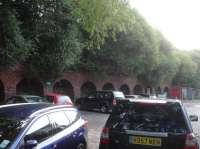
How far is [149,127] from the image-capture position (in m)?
7.08

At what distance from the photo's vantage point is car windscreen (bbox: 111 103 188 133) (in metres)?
6.98

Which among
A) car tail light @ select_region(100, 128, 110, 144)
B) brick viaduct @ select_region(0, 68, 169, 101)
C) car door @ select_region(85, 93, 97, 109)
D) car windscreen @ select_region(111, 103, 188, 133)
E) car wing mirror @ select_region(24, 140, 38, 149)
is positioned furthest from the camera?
car door @ select_region(85, 93, 97, 109)

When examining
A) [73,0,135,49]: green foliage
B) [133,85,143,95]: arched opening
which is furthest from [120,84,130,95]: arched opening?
[73,0,135,49]: green foliage

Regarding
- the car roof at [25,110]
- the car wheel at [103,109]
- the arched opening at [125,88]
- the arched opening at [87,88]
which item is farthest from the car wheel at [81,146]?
the arched opening at [125,88]

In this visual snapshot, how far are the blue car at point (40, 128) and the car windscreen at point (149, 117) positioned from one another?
1.01 meters

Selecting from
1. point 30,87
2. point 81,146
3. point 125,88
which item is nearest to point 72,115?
point 81,146

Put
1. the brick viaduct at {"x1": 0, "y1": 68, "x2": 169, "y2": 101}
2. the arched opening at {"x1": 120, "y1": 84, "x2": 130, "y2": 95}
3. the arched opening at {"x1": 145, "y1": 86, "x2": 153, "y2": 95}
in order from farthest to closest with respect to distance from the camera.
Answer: the arched opening at {"x1": 145, "y1": 86, "x2": 153, "y2": 95} → the arched opening at {"x1": 120, "y1": 84, "x2": 130, "y2": 95} → the brick viaduct at {"x1": 0, "y1": 68, "x2": 169, "y2": 101}

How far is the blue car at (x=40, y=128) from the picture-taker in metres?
5.98

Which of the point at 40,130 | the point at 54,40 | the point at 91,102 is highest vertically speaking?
the point at 54,40

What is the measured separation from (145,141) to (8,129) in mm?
2368

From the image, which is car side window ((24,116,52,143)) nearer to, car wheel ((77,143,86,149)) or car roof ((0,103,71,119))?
car roof ((0,103,71,119))

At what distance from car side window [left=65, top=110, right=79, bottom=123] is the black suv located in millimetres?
19506

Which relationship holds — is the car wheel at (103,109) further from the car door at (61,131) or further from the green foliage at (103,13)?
the car door at (61,131)

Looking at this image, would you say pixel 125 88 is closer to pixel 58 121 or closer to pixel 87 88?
pixel 87 88
